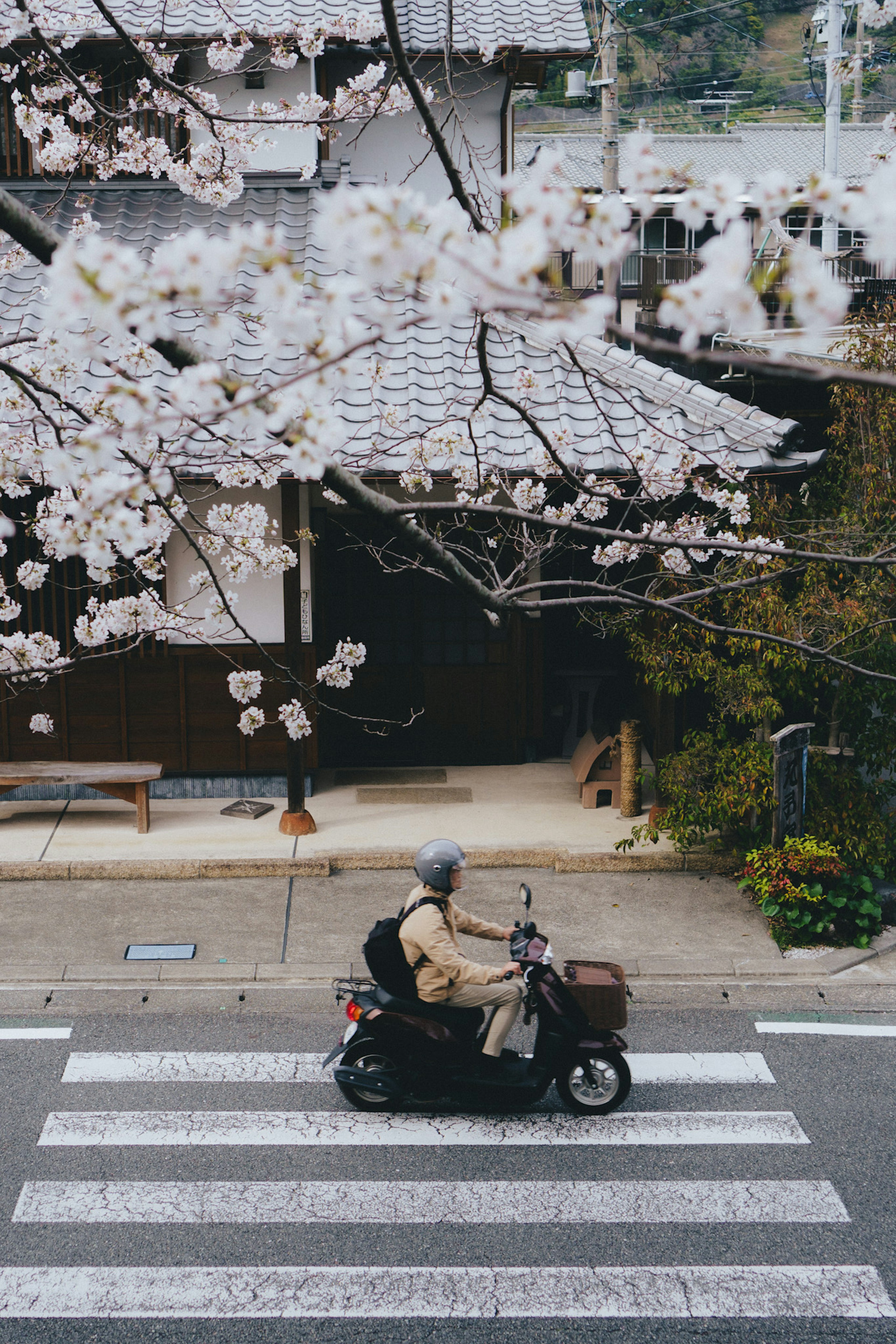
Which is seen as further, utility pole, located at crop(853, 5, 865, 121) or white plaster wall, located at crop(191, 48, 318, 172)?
utility pole, located at crop(853, 5, 865, 121)

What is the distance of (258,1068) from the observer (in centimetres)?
706

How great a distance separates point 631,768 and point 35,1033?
572cm

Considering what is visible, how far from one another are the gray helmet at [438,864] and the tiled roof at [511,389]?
3635mm

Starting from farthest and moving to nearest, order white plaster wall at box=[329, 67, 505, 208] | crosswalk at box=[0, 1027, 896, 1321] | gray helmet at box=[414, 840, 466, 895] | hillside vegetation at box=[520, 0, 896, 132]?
hillside vegetation at box=[520, 0, 896, 132], white plaster wall at box=[329, 67, 505, 208], gray helmet at box=[414, 840, 466, 895], crosswalk at box=[0, 1027, 896, 1321]

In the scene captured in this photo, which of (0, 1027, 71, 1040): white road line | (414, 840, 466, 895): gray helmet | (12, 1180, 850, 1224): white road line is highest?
(414, 840, 466, 895): gray helmet

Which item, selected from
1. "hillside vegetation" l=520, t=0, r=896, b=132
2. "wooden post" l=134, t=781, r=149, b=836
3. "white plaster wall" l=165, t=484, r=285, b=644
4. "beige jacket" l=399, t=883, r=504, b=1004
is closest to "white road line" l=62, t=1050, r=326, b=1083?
"beige jacket" l=399, t=883, r=504, b=1004

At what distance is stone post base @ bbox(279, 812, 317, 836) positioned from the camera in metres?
10.4

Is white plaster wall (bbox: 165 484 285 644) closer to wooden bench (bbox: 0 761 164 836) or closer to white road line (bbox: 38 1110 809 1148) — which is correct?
wooden bench (bbox: 0 761 164 836)

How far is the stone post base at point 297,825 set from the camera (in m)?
10.4

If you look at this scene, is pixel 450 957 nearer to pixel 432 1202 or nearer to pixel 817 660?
pixel 432 1202

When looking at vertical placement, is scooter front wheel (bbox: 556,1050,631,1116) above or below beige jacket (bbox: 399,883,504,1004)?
below

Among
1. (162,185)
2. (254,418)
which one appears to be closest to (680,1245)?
(254,418)

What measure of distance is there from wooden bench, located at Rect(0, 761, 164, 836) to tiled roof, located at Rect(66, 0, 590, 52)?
7.45 meters

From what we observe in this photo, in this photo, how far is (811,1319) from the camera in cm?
498
